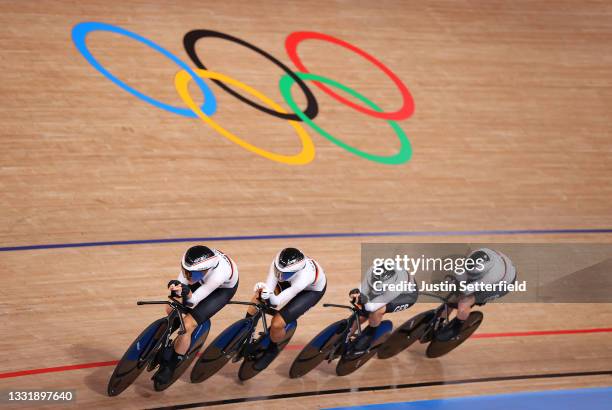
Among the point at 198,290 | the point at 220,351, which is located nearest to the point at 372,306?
the point at 220,351

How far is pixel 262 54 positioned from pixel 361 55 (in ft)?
3.24

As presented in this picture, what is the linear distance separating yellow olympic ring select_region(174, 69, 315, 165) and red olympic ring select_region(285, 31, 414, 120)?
56 cm

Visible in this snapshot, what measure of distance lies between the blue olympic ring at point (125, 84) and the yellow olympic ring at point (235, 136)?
0.07 meters

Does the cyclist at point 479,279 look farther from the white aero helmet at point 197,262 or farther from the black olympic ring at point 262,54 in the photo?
the black olympic ring at point 262,54

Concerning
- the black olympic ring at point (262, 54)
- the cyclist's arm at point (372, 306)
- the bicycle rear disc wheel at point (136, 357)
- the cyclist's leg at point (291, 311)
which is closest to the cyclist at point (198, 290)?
the bicycle rear disc wheel at point (136, 357)

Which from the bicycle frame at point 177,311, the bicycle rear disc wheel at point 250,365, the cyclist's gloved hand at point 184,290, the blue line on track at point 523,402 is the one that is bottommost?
the blue line on track at point 523,402

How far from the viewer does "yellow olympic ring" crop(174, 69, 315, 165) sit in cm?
725

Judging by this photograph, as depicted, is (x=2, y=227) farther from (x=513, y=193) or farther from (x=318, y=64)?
(x=513, y=193)

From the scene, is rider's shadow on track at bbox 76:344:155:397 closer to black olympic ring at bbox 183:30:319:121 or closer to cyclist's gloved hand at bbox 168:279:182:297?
cyclist's gloved hand at bbox 168:279:182:297

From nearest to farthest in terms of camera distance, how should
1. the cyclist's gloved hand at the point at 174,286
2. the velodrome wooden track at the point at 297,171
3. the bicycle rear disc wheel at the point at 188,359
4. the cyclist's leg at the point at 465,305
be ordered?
the cyclist's gloved hand at the point at 174,286
the bicycle rear disc wheel at the point at 188,359
the cyclist's leg at the point at 465,305
the velodrome wooden track at the point at 297,171

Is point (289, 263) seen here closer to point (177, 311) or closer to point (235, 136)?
point (177, 311)

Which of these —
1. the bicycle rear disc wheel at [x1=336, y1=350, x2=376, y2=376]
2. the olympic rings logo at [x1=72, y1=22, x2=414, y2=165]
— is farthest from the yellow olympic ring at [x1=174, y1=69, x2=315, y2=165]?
the bicycle rear disc wheel at [x1=336, y1=350, x2=376, y2=376]

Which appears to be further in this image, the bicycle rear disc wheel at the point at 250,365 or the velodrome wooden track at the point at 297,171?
the velodrome wooden track at the point at 297,171

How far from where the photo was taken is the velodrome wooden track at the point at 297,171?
17.8 feet
